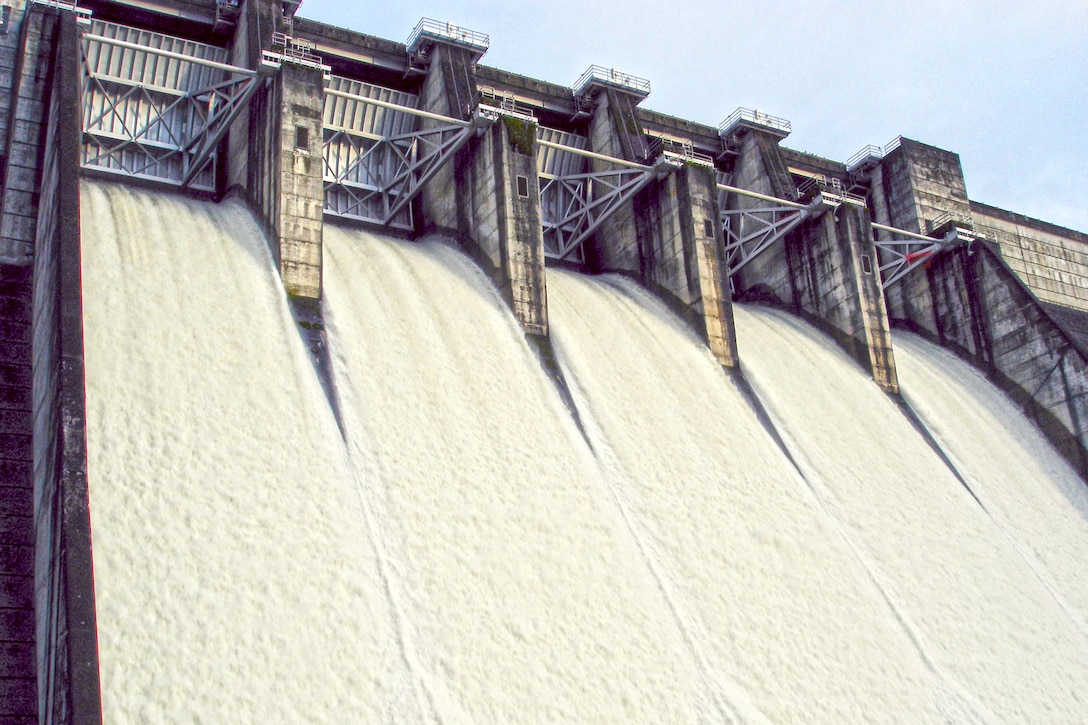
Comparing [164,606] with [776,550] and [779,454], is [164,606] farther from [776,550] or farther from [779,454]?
[779,454]

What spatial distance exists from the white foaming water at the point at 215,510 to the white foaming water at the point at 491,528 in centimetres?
59

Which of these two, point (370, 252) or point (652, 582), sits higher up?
point (370, 252)

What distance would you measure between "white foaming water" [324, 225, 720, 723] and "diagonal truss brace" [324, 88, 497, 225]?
430 cm

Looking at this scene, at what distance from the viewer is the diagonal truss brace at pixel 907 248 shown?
88.1 ft

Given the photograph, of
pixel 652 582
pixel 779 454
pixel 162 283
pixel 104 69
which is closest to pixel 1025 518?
pixel 779 454

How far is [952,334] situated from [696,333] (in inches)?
378

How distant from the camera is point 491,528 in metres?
13.3

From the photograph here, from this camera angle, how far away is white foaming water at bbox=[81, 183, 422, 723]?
9875 mm

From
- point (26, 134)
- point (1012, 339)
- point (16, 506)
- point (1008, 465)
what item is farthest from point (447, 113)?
point (1012, 339)

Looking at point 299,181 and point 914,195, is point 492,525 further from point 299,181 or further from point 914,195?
point 914,195

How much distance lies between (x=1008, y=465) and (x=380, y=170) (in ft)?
49.7

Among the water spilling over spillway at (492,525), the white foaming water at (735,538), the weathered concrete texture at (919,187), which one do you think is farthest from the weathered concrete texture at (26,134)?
the weathered concrete texture at (919,187)

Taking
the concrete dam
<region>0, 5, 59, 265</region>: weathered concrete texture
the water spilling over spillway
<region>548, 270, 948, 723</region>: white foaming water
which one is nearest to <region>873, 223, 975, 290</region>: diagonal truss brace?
the concrete dam

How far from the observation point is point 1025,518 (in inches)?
802
